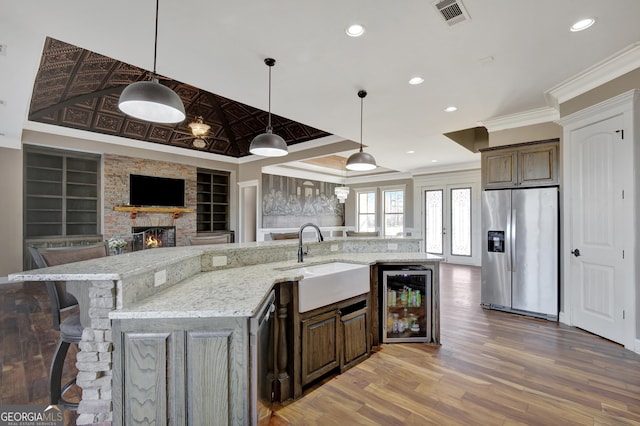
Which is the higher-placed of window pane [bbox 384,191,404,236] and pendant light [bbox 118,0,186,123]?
pendant light [bbox 118,0,186,123]

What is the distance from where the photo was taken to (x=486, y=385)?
7.27 ft

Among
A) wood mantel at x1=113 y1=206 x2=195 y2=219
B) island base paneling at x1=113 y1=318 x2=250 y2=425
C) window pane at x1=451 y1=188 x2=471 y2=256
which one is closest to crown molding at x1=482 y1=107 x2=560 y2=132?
window pane at x1=451 y1=188 x2=471 y2=256

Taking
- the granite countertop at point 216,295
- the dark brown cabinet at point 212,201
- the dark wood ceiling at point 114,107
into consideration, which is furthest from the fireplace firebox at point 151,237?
the granite countertop at point 216,295

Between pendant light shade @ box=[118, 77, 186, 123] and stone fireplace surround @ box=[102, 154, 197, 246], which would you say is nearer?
pendant light shade @ box=[118, 77, 186, 123]

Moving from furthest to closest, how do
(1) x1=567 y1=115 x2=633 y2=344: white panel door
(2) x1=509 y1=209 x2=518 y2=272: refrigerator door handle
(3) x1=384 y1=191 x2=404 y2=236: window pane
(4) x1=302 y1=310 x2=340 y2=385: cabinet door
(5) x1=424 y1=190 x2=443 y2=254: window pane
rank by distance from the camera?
(3) x1=384 y1=191 x2=404 y2=236: window pane, (5) x1=424 y1=190 x2=443 y2=254: window pane, (2) x1=509 y1=209 x2=518 y2=272: refrigerator door handle, (1) x1=567 y1=115 x2=633 y2=344: white panel door, (4) x1=302 y1=310 x2=340 y2=385: cabinet door

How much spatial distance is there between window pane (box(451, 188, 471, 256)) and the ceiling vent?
253 inches

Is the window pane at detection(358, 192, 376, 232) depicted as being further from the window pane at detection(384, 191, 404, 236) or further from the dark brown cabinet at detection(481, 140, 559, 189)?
the dark brown cabinet at detection(481, 140, 559, 189)

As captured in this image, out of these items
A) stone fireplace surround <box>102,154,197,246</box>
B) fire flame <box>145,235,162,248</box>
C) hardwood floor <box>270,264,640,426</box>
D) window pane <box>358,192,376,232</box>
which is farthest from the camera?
window pane <box>358,192,376,232</box>

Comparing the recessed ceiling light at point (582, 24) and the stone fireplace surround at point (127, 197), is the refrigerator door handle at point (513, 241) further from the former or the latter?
the stone fireplace surround at point (127, 197)

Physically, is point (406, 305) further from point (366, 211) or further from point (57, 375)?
point (366, 211)

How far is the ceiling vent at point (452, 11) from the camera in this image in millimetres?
1966

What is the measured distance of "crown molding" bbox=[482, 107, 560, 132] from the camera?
12.4 ft

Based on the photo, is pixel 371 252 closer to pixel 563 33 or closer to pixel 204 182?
pixel 563 33

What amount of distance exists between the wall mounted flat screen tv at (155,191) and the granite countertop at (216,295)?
5.42 meters
